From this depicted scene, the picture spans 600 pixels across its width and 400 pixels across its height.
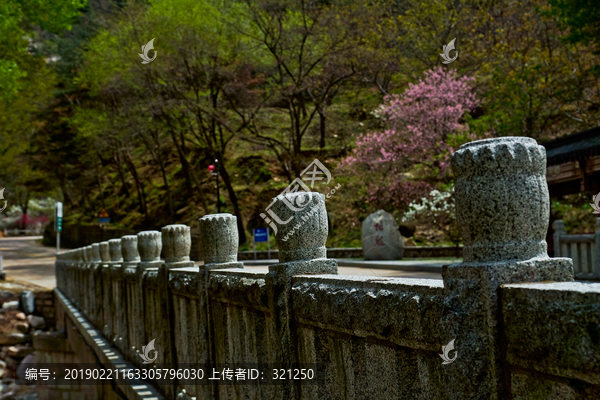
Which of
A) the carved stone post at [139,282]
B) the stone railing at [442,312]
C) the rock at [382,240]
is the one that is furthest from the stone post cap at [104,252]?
the rock at [382,240]

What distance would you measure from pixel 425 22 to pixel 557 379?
105 ft

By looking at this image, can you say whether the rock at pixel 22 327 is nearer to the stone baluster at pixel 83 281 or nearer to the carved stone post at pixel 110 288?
the stone baluster at pixel 83 281

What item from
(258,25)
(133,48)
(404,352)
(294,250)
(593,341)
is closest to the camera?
(593,341)

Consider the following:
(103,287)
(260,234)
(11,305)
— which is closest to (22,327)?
(11,305)

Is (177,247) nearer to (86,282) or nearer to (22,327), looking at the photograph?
(86,282)

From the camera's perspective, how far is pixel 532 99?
19969 millimetres

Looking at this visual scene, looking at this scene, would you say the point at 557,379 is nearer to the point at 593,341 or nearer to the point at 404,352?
the point at 593,341

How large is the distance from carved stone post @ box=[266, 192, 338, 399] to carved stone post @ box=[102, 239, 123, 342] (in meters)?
6.95

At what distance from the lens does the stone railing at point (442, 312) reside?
7.36ft

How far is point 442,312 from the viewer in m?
2.64

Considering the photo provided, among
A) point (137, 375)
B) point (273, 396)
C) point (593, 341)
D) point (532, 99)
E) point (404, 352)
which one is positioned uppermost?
point (532, 99)

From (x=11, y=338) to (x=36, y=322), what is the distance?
1.26m

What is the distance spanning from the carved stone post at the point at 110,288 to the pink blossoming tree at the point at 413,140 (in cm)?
1449

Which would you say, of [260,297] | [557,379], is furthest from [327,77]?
[557,379]
